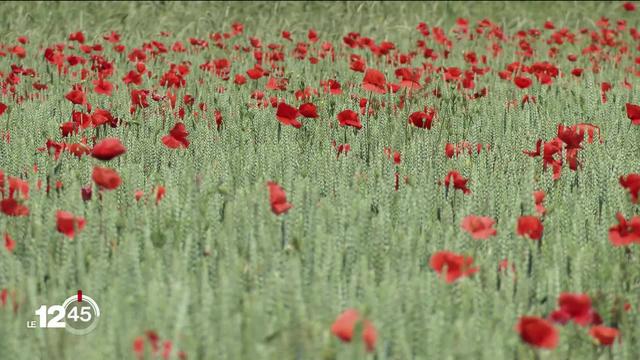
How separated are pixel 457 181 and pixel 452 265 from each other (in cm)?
73

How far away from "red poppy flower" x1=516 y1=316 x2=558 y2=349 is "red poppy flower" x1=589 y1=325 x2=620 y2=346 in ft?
0.64

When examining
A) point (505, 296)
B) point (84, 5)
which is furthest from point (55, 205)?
point (84, 5)

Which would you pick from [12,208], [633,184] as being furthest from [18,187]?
[633,184]

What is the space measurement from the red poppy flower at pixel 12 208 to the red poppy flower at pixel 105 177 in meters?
0.17

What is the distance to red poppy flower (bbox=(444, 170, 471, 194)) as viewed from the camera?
95.9 inches

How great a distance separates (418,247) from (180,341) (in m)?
0.63

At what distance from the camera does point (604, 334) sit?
61.6 inches

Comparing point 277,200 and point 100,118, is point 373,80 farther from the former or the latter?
point 277,200

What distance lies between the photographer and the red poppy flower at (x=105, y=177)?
2.04 meters

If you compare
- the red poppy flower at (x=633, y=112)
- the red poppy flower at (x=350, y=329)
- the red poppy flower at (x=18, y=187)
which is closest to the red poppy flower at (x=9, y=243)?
the red poppy flower at (x=18, y=187)

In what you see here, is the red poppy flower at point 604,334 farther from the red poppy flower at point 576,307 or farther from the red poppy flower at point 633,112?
the red poppy flower at point 633,112

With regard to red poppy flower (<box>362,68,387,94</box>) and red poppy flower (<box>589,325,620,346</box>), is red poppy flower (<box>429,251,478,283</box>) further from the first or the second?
red poppy flower (<box>362,68,387,94</box>)

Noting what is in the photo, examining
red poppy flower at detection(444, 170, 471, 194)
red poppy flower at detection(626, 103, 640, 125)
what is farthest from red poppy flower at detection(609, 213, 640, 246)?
red poppy flower at detection(626, 103, 640, 125)

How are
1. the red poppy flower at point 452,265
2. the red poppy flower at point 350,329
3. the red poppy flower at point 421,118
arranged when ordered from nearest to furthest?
the red poppy flower at point 350,329 → the red poppy flower at point 452,265 → the red poppy flower at point 421,118
